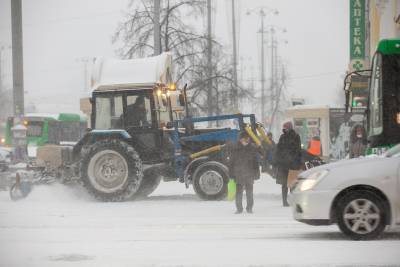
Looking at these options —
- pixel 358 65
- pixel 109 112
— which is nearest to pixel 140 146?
pixel 109 112

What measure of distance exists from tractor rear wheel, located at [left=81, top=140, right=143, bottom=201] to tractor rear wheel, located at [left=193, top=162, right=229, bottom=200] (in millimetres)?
1380

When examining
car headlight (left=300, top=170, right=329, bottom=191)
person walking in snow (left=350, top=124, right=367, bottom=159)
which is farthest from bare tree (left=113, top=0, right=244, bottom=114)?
car headlight (left=300, top=170, right=329, bottom=191)

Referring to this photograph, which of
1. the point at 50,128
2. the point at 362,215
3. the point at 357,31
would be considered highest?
the point at 357,31

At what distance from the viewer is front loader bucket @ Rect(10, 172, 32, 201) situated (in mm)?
19219

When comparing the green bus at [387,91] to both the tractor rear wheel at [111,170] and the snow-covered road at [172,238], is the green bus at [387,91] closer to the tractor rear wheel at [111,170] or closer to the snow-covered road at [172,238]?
the snow-covered road at [172,238]

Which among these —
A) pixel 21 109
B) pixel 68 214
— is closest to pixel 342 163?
pixel 68 214

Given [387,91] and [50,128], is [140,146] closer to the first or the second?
[387,91]

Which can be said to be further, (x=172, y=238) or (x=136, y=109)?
(x=136, y=109)

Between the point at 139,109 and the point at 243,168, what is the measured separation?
4379mm

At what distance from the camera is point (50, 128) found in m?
48.2

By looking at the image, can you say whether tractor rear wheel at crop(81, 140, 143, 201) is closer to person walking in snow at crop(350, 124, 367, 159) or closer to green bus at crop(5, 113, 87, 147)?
person walking in snow at crop(350, 124, 367, 159)

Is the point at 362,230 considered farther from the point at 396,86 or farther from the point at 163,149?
the point at 163,149

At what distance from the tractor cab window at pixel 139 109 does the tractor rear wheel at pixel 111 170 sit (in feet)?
2.23

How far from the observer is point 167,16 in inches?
1359
